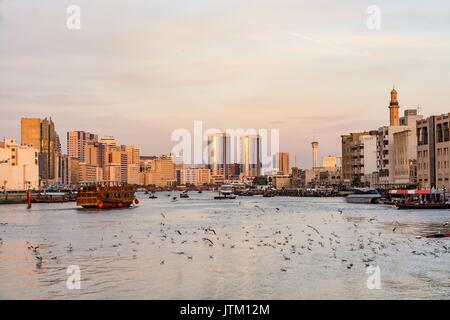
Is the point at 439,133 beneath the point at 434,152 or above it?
above

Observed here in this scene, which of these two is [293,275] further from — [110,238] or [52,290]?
[110,238]

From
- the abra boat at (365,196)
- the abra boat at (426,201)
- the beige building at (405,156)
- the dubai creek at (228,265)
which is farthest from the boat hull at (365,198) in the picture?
the dubai creek at (228,265)

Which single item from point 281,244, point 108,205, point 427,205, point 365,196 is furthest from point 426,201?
point 281,244

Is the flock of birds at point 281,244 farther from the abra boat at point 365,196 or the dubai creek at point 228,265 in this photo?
the abra boat at point 365,196

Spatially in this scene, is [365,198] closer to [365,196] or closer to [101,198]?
[365,196]

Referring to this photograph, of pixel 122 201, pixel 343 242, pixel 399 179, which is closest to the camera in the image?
pixel 343 242

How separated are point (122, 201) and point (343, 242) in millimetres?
106203

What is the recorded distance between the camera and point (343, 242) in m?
61.1

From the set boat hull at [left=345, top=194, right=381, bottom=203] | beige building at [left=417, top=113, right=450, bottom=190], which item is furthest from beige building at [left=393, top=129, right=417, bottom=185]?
beige building at [left=417, top=113, right=450, bottom=190]

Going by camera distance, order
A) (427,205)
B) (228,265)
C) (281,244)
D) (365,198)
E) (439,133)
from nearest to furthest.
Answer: (228,265), (281,244), (427,205), (439,133), (365,198)
